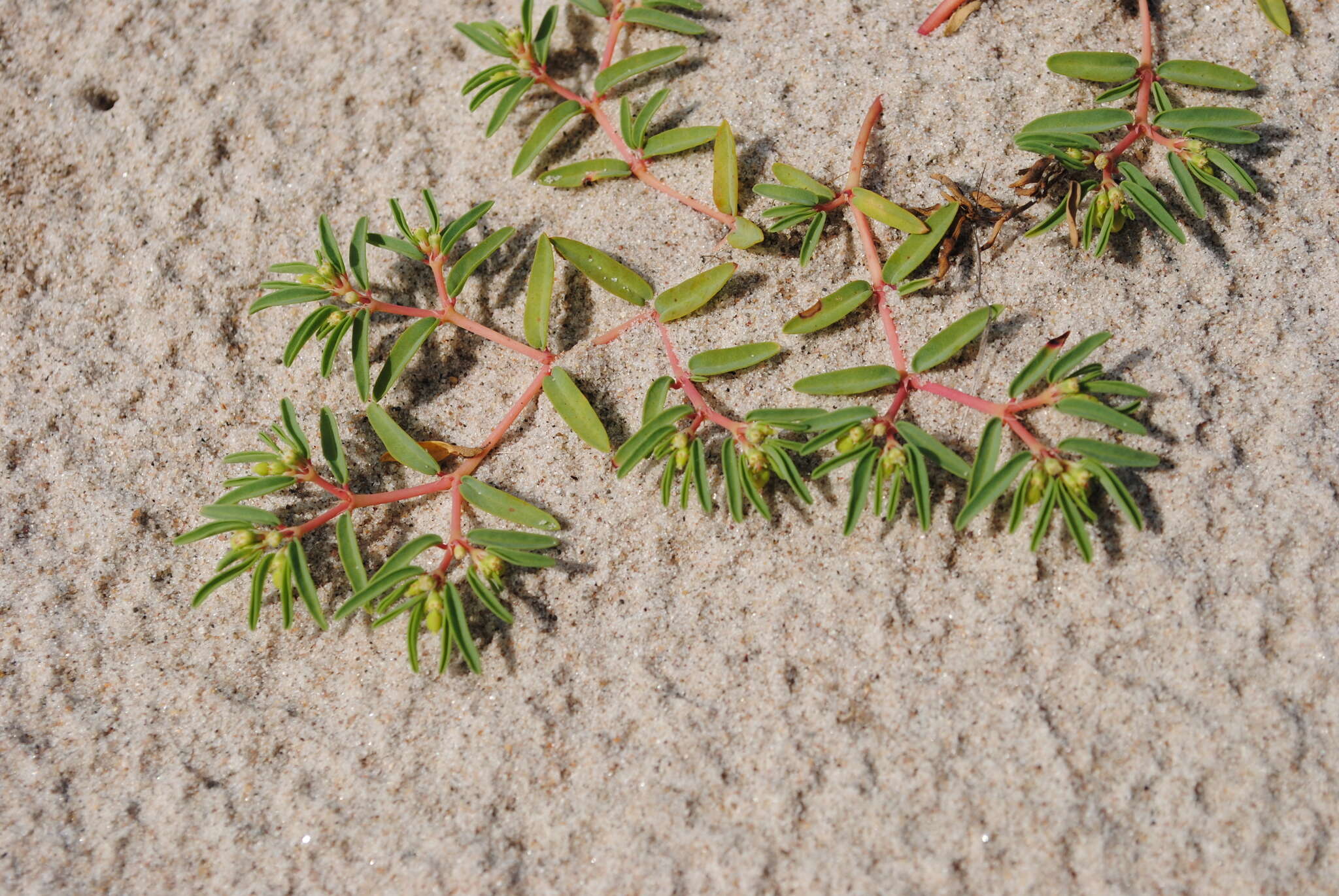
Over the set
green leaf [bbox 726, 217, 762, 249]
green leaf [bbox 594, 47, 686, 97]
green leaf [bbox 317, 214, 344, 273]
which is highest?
green leaf [bbox 594, 47, 686, 97]

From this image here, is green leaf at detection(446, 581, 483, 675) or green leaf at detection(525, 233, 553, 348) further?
green leaf at detection(525, 233, 553, 348)

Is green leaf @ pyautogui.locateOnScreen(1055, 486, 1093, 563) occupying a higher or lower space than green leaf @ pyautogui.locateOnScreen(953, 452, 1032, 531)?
lower

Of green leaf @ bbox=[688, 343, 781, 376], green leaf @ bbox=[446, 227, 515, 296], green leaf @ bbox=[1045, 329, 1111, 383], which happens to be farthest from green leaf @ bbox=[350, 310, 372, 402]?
green leaf @ bbox=[1045, 329, 1111, 383]

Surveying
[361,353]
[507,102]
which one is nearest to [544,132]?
[507,102]

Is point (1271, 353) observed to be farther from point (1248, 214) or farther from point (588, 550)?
point (588, 550)

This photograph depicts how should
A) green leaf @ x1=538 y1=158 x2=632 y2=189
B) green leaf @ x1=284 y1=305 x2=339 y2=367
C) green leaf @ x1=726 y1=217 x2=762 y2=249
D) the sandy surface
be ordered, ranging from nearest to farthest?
the sandy surface < green leaf @ x1=284 y1=305 x2=339 y2=367 < green leaf @ x1=726 y1=217 x2=762 y2=249 < green leaf @ x1=538 y1=158 x2=632 y2=189

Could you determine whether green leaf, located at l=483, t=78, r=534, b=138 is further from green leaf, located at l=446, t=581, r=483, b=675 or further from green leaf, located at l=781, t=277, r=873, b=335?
green leaf, located at l=446, t=581, r=483, b=675

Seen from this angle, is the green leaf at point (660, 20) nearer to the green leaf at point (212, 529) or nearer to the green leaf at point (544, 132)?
the green leaf at point (544, 132)

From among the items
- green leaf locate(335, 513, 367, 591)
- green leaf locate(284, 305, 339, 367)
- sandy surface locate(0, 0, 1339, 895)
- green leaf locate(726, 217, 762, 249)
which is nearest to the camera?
sandy surface locate(0, 0, 1339, 895)

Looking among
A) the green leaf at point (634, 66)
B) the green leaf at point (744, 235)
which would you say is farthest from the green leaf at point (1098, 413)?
the green leaf at point (634, 66)
